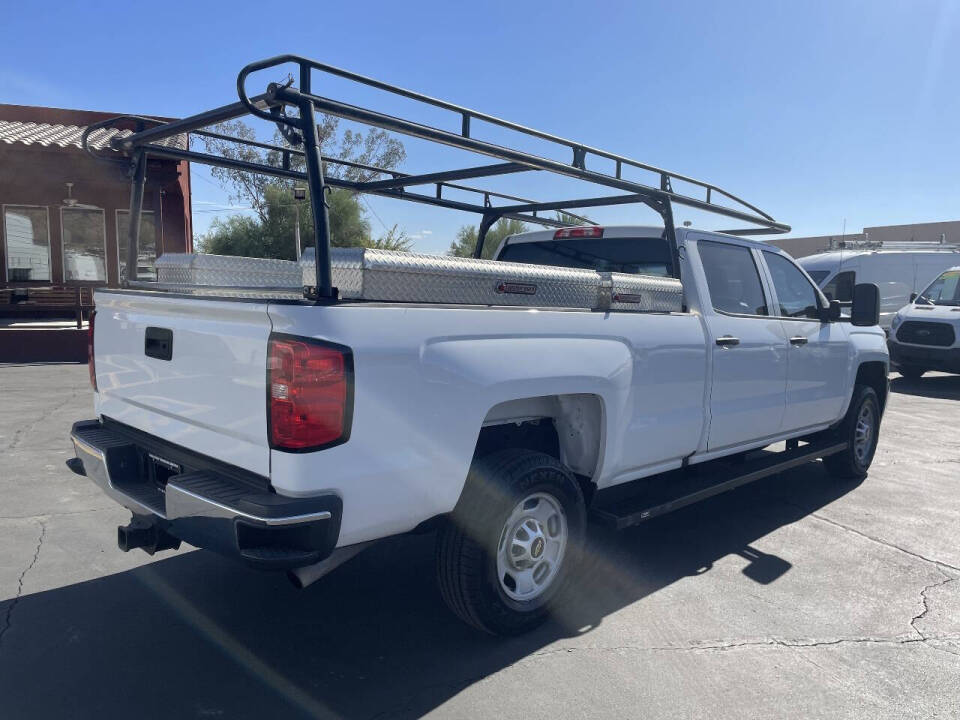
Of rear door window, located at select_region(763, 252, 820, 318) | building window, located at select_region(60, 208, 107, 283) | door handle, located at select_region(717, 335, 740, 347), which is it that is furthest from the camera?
building window, located at select_region(60, 208, 107, 283)

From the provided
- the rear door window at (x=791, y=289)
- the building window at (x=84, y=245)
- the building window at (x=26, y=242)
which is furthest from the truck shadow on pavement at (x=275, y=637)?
the building window at (x=26, y=242)

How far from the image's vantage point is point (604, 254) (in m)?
5.01

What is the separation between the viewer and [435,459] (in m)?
2.87

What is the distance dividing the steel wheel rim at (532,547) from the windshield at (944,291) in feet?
41.9

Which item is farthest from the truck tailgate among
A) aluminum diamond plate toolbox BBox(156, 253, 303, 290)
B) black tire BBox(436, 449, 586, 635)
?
black tire BBox(436, 449, 586, 635)

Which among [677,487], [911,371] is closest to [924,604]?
[677,487]

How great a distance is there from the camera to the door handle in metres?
4.39

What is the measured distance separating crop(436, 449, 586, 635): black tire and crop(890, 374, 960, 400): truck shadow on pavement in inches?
437

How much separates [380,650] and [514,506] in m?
0.87

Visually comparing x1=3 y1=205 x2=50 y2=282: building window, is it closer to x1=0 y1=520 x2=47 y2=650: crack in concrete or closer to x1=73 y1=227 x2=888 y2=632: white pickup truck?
x1=0 y1=520 x2=47 y2=650: crack in concrete

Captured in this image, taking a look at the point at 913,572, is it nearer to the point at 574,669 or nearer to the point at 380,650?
the point at 574,669

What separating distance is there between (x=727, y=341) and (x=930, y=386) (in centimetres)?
1127

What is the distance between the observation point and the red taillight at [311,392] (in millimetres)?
2541

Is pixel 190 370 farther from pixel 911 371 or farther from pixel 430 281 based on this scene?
pixel 911 371
